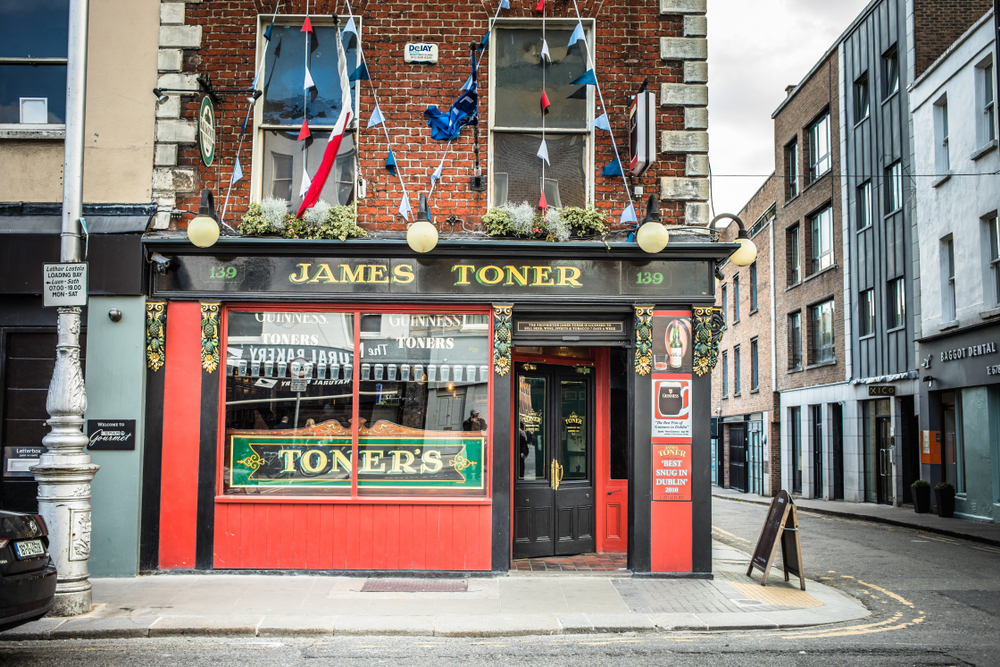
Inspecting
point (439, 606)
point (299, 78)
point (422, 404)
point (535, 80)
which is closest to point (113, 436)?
point (422, 404)

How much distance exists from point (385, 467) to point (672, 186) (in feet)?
16.7

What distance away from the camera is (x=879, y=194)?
934 inches

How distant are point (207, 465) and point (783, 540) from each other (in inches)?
279

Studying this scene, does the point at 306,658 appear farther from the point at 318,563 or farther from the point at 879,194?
the point at 879,194

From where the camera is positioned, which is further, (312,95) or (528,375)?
(528,375)

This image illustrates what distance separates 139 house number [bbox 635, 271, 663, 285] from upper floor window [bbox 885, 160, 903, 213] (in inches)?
625

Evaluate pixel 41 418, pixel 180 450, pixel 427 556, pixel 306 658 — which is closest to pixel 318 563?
pixel 427 556

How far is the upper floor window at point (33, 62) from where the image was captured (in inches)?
415

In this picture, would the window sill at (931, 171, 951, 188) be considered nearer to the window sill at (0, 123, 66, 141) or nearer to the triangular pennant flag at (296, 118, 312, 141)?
the triangular pennant flag at (296, 118, 312, 141)

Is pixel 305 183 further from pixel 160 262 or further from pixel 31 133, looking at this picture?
pixel 31 133

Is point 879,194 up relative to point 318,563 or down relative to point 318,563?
up

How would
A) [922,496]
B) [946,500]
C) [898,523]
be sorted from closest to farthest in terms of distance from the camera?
[898,523] → [946,500] → [922,496]

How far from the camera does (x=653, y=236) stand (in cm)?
933

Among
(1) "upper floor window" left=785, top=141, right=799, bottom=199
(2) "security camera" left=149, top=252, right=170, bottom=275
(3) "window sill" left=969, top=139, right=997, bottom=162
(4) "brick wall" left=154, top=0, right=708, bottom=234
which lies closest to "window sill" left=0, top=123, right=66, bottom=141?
(4) "brick wall" left=154, top=0, right=708, bottom=234
